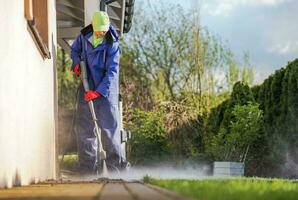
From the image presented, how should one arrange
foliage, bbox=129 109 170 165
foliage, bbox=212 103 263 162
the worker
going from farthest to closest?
A: foliage, bbox=129 109 170 165 → foliage, bbox=212 103 263 162 → the worker

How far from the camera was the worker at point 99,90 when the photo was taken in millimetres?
8992

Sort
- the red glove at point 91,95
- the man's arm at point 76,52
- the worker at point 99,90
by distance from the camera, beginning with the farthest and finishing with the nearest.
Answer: the man's arm at point 76,52 < the worker at point 99,90 < the red glove at point 91,95

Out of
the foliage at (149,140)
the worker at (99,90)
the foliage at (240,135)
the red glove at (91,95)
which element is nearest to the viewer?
the red glove at (91,95)

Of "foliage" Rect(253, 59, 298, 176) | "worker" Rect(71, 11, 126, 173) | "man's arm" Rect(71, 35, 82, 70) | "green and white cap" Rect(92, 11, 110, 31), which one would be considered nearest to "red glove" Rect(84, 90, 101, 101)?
"worker" Rect(71, 11, 126, 173)

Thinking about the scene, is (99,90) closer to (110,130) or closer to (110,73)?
(110,73)

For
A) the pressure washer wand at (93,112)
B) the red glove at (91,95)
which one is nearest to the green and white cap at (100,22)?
the pressure washer wand at (93,112)

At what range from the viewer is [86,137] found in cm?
920

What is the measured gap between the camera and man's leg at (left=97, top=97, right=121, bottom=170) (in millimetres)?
9047

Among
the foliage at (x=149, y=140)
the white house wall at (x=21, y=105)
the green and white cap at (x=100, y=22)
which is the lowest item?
the foliage at (x=149, y=140)

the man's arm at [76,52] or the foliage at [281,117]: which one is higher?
the man's arm at [76,52]

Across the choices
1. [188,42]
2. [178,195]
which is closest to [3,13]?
[178,195]

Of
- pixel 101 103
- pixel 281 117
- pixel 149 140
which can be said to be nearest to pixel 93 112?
pixel 101 103

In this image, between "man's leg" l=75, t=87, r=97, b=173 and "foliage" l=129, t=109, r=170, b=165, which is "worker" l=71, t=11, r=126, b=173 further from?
"foliage" l=129, t=109, r=170, b=165

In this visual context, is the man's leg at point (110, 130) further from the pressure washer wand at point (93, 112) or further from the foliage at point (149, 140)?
the foliage at point (149, 140)
